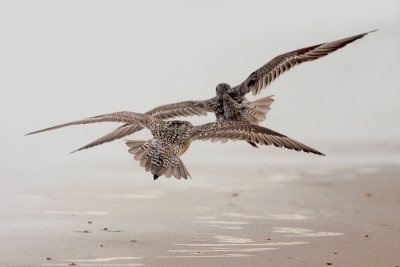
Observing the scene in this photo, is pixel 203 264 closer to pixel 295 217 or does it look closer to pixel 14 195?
pixel 295 217

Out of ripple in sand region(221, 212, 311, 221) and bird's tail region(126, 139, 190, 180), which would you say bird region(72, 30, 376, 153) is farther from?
ripple in sand region(221, 212, 311, 221)

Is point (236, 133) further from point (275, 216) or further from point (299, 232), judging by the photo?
point (275, 216)

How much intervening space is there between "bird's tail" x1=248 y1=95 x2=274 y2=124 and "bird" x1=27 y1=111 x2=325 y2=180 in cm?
93

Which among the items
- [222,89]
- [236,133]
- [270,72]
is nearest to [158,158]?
[236,133]

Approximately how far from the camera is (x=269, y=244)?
946 centimetres

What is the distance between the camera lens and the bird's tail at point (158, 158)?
8453mm

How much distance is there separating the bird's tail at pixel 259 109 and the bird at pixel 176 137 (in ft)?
3.06

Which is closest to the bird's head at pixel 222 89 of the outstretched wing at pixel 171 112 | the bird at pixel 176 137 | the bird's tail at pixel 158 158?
the outstretched wing at pixel 171 112

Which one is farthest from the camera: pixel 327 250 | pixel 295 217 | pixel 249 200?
pixel 249 200

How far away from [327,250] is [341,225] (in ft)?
3.83

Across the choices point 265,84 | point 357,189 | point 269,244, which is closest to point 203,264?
point 269,244

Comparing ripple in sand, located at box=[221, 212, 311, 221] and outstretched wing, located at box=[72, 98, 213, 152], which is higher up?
outstretched wing, located at box=[72, 98, 213, 152]

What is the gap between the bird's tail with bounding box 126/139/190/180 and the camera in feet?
27.7

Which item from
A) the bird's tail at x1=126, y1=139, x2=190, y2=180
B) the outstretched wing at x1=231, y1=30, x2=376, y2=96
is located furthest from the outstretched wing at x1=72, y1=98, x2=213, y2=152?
the bird's tail at x1=126, y1=139, x2=190, y2=180
